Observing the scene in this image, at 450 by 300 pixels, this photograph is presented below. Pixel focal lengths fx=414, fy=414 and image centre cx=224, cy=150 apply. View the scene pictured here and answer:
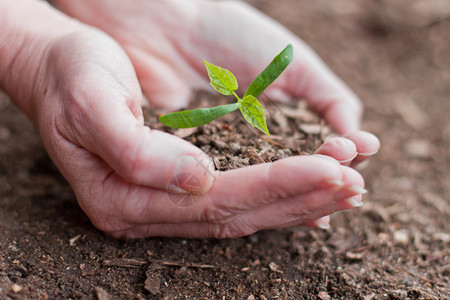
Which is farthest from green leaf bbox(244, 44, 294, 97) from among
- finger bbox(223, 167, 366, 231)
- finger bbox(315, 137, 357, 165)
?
finger bbox(223, 167, 366, 231)

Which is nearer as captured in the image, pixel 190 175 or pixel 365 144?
pixel 190 175

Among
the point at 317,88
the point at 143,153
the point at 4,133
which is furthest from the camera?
the point at 4,133

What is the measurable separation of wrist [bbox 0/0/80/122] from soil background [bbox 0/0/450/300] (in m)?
0.62

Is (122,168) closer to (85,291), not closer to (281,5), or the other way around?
(85,291)

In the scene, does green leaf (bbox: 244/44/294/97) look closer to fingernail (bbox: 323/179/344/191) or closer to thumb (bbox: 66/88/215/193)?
thumb (bbox: 66/88/215/193)

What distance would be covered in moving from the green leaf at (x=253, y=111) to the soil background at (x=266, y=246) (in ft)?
2.27

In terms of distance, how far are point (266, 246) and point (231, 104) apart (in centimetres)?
82

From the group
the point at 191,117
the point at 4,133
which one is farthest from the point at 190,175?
the point at 4,133

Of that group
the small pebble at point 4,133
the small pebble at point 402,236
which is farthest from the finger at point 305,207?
the small pebble at point 4,133

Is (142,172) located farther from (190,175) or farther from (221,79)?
A: (221,79)

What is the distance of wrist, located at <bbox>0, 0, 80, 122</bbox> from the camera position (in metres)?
2.15

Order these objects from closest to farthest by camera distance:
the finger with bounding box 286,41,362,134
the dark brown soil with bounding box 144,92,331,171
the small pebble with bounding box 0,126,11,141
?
the dark brown soil with bounding box 144,92,331,171, the finger with bounding box 286,41,362,134, the small pebble with bounding box 0,126,11,141

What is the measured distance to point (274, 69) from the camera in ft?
6.04

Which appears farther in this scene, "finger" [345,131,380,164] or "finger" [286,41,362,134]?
"finger" [286,41,362,134]
